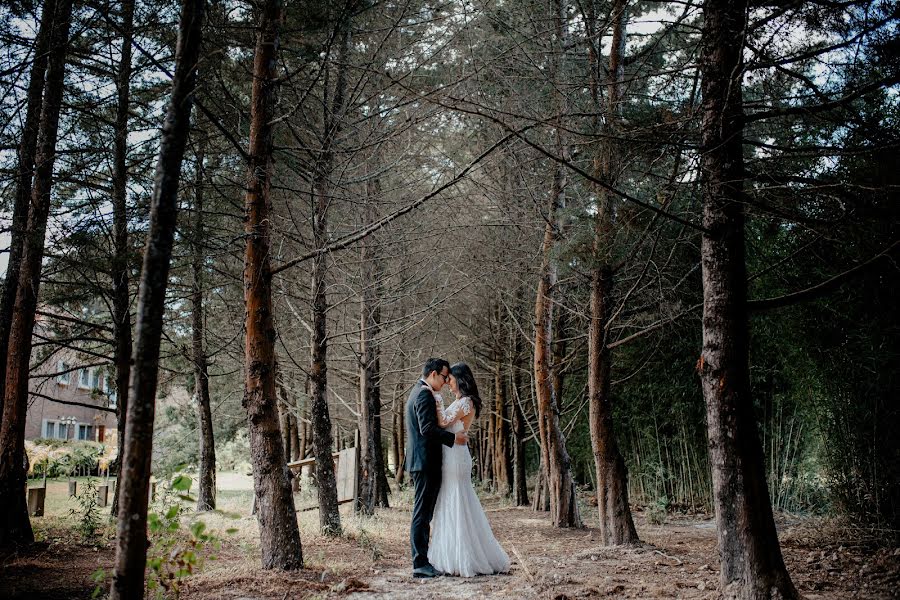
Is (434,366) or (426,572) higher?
(434,366)

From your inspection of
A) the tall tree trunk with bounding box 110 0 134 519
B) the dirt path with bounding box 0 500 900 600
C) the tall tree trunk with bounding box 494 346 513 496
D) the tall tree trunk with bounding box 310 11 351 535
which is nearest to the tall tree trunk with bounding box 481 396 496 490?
the tall tree trunk with bounding box 494 346 513 496

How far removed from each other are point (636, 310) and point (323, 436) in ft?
14.0

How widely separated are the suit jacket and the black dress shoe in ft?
2.83

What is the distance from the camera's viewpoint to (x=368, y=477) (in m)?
11.8

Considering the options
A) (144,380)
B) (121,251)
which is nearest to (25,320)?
(121,251)

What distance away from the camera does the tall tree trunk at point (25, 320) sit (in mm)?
7254

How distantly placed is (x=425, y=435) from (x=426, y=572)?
3.96 ft

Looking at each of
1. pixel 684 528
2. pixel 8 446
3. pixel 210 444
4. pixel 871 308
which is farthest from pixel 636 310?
pixel 210 444

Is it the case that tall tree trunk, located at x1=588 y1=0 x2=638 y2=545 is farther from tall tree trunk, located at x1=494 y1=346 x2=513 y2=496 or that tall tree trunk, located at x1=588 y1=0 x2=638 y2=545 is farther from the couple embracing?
tall tree trunk, located at x1=494 y1=346 x2=513 y2=496

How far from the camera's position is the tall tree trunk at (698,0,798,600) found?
397cm

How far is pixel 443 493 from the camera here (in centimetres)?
621

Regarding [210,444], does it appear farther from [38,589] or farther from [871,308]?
[871,308]

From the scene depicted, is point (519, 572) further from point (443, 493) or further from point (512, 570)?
point (443, 493)

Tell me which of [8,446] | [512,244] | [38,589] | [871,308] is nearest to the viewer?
[38,589]
